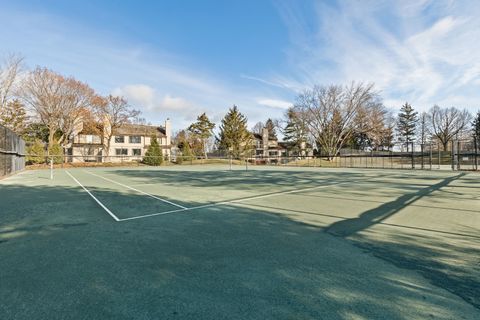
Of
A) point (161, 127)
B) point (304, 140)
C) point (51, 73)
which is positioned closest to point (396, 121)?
point (304, 140)

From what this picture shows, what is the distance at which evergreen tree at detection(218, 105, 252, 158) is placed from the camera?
5216 centimetres

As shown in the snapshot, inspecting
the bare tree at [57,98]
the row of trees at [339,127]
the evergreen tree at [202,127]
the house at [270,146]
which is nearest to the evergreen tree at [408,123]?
the row of trees at [339,127]

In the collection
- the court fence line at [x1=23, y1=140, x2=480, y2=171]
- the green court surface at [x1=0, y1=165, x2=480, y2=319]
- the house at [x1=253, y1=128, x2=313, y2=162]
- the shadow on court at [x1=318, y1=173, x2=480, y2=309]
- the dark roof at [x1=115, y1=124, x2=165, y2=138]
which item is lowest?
the shadow on court at [x1=318, y1=173, x2=480, y2=309]

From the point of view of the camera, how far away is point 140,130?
2185 inches

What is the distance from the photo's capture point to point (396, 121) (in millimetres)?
70500

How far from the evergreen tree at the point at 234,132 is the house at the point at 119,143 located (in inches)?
483

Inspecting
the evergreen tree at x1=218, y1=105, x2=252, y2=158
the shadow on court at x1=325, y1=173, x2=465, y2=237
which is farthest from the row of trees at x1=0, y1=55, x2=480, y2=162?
the shadow on court at x1=325, y1=173, x2=465, y2=237

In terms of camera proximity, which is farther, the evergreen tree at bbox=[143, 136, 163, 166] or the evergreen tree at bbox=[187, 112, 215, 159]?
the evergreen tree at bbox=[187, 112, 215, 159]

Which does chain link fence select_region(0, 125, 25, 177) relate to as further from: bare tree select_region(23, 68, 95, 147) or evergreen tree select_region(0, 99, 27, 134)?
evergreen tree select_region(0, 99, 27, 134)

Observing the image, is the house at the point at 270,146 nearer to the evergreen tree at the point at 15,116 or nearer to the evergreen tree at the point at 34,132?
the evergreen tree at the point at 34,132

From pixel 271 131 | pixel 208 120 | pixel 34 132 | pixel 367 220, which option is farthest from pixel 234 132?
pixel 367 220

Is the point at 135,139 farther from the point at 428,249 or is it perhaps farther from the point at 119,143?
the point at 428,249

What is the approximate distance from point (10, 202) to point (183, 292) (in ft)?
27.2

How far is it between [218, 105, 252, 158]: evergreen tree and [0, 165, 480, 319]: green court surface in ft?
151
